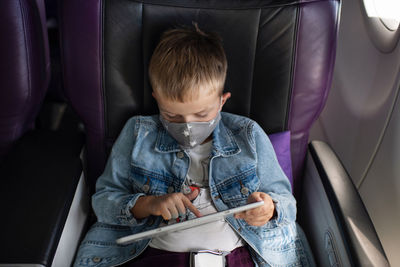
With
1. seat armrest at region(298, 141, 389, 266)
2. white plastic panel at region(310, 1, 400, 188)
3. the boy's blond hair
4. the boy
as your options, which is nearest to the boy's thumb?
the boy

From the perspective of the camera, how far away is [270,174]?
4.00 feet

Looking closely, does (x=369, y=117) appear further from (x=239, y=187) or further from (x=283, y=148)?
(x=239, y=187)

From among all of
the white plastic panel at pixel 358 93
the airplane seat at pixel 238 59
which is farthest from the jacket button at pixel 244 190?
the white plastic panel at pixel 358 93

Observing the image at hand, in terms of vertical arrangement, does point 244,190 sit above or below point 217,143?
below

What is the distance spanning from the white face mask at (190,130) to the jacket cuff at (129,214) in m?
0.19

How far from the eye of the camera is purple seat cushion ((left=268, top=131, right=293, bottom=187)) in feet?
4.28

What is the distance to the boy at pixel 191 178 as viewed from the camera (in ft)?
3.61

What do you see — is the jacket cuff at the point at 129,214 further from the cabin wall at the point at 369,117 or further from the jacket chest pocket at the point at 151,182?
the cabin wall at the point at 369,117

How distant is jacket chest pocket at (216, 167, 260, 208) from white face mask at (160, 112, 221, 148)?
14 centimetres

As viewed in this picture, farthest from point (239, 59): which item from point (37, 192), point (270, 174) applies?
point (37, 192)

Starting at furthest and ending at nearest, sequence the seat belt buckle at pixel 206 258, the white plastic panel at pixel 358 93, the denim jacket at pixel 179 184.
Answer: the white plastic panel at pixel 358 93
the denim jacket at pixel 179 184
the seat belt buckle at pixel 206 258

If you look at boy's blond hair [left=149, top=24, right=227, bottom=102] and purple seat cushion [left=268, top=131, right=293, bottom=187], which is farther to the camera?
purple seat cushion [left=268, top=131, right=293, bottom=187]

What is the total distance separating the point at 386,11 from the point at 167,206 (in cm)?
93

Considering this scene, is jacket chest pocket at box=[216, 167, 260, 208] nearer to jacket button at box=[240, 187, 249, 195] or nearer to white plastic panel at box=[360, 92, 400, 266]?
jacket button at box=[240, 187, 249, 195]
